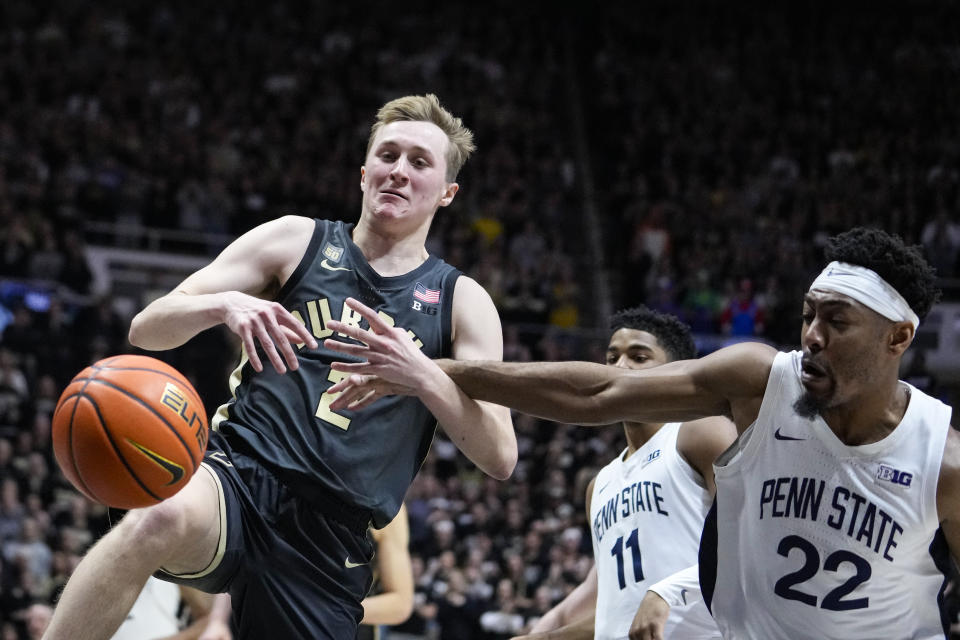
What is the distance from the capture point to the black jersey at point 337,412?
12.1 feet

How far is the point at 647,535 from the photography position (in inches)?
179

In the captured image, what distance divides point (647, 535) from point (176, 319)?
6.77 feet

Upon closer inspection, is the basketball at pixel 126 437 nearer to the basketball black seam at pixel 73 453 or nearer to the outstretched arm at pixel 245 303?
the basketball black seam at pixel 73 453

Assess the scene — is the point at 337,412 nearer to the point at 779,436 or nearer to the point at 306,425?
the point at 306,425

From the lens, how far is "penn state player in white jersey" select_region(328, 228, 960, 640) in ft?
10.8

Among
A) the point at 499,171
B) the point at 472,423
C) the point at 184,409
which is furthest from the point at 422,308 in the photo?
the point at 499,171

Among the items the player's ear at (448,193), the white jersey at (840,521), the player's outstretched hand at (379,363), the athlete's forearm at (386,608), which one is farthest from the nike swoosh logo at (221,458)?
the athlete's forearm at (386,608)

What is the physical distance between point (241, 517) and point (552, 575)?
7.82 m

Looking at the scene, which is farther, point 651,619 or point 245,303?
point 651,619

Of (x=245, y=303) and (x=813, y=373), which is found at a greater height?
(x=245, y=303)

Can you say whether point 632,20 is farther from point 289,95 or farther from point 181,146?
point 181,146

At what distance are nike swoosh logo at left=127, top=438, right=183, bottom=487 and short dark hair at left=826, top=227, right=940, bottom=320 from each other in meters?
2.02

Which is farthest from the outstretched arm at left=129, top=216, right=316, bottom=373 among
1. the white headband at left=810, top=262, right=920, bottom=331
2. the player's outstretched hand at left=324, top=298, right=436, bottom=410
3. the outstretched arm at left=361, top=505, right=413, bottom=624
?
the outstretched arm at left=361, top=505, right=413, bottom=624

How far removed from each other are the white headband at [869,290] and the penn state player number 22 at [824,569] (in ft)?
2.32
